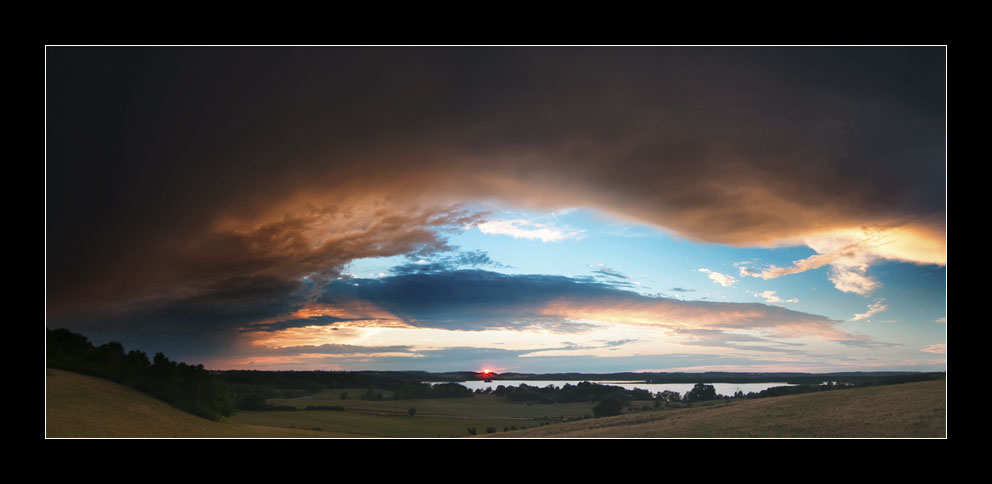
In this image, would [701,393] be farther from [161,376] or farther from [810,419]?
[161,376]

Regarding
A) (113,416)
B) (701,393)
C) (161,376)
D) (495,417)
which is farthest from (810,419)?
(161,376)

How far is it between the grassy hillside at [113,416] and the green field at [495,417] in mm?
26

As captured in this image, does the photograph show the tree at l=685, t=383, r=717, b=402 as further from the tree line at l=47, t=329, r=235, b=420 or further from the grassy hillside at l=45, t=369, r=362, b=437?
the tree line at l=47, t=329, r=235, b=420

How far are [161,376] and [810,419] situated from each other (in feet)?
70.1

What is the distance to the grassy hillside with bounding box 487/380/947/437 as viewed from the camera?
45.7ft

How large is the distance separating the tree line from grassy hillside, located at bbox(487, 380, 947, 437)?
11.5m

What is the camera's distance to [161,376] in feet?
64.6

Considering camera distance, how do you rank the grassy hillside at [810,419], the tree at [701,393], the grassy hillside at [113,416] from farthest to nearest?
the tree at [701,393], the grassy hillside at [113,416], the grassy hillside at [810,419]

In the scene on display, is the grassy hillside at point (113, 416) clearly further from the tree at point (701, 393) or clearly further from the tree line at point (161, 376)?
the tree at point (701, 393)

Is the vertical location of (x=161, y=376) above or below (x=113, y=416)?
above

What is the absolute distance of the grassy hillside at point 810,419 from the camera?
13938 mm

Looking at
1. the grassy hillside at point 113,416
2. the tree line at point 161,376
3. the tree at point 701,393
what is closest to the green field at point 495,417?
the grassy hillside at point 113,416
